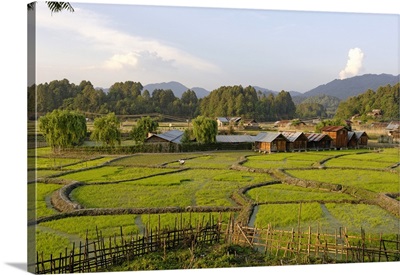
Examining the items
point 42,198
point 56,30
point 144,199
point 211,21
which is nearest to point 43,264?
point 42,198

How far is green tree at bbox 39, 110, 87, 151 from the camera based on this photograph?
294 inches

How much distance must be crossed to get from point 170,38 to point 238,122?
240cm

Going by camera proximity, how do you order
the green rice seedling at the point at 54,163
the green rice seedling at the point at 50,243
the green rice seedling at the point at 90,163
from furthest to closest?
the green rice seedling at the point at 90,163 → the green rice seedling at the point at 54,163 → the green rice seedling at the point at 50,243

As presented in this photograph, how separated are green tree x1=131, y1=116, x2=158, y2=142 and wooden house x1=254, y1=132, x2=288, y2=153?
7.36 ft

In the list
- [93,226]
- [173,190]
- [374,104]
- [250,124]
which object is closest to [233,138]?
[250,124]

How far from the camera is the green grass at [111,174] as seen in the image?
8.66 metres

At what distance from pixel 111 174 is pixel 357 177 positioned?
Answer: 5.68 metres

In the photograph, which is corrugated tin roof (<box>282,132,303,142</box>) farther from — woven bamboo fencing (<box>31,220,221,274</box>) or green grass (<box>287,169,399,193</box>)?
woven bamboo fencing (<box>31,220,221,274</box>)

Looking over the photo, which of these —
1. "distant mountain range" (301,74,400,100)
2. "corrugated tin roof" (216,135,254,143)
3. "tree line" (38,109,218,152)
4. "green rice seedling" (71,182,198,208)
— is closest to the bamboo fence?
"green rice seedling" (71,182,198,208)

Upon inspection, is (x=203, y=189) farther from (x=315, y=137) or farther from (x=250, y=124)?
(x=315, y=137)

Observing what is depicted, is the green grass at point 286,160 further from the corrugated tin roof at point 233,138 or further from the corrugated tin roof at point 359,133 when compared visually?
the corrugated tin roof at point 359,133

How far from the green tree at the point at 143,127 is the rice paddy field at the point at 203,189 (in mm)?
514

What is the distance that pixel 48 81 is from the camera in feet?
22.7

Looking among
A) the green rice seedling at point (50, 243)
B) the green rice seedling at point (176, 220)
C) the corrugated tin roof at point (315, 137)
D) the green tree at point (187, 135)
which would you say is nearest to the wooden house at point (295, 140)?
the corrugated tin roof at point (315, 137)
